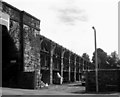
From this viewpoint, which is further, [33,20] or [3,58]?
[33,20]

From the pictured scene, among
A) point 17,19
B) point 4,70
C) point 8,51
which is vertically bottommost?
point 4,70

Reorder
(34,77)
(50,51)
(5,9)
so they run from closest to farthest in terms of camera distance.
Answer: (5,9) < (34,77) < (50,51)

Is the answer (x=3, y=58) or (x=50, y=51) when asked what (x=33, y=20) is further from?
(x=3, y=58)

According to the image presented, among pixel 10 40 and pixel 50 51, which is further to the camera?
pixel 50 51

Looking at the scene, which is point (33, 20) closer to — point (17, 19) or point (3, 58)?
point (17, 19)

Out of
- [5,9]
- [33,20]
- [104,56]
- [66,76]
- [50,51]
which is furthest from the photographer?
[104,56]

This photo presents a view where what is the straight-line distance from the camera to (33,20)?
33594 mm

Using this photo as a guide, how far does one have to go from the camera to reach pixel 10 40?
14.3ft

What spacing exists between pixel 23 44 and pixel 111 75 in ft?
37.6

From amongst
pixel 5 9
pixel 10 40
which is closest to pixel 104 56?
pixel 5 9

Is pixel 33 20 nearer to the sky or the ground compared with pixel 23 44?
nearer to the sky

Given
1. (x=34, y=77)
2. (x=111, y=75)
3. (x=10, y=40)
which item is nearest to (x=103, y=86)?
(x=111, y=75)

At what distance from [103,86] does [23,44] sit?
1115cm

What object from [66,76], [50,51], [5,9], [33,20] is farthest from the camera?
[66,76]
